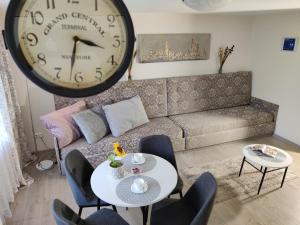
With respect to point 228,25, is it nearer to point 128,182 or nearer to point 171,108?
point 171,108

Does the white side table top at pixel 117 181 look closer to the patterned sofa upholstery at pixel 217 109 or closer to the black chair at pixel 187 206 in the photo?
the black chair at pixel 187 206

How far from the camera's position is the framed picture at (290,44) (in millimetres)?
3413

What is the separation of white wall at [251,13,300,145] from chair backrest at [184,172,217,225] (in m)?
2.49

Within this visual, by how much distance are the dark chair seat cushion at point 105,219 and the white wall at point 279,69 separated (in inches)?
121

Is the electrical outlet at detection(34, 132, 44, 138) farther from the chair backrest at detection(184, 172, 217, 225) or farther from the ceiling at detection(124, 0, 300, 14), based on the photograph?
the chair backrest at detection(184, 172, 217, 225)

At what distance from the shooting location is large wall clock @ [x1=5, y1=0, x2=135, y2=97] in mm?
561

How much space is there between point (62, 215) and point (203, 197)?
0.99 meters

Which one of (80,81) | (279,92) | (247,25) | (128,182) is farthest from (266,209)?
(247,25)

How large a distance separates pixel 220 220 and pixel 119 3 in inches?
88.7

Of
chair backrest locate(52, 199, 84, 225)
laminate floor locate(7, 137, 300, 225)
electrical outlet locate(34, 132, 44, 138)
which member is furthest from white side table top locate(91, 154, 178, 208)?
electrical outlet locate(34, 132, 44, 138)

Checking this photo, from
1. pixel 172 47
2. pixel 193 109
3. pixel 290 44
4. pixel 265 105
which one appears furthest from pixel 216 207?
pixel 290 44

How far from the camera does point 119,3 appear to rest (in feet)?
2.06

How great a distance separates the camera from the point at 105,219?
1797 millimetres

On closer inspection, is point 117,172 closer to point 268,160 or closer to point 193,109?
point 268,160
